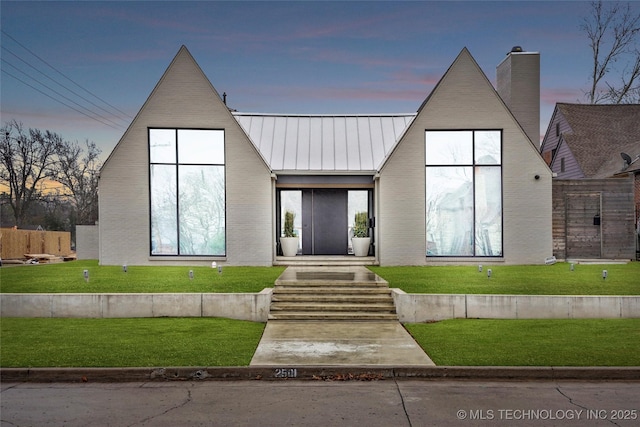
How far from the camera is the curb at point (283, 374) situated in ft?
25.2

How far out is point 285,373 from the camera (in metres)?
7.84

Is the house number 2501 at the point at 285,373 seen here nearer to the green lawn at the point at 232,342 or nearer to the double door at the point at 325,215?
the green lawn at the point at 232,342

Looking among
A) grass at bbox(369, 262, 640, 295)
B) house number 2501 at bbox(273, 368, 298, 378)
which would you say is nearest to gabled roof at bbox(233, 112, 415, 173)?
grass at bbox(369, 262, 640, 295)

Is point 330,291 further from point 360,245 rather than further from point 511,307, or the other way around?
point 360,245

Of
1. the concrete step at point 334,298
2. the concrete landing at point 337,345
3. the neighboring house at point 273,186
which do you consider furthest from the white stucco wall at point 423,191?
the concrete landing at point 337,345

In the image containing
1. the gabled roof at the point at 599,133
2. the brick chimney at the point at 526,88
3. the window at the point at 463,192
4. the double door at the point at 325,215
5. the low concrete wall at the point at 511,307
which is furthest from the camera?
the gabled roof at the point at 599,133

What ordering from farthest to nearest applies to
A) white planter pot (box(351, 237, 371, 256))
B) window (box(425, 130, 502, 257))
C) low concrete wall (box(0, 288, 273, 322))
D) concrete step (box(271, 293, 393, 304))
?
white planter pot (box(351, 237, 371, 256)), window (box(425, 130, 502, 257)), concrete step (box(271, 293, 393, 304)), low concrete wall (box(0, 288, 273, 322))

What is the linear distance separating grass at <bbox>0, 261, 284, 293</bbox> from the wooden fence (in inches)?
590

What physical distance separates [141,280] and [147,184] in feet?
17.6

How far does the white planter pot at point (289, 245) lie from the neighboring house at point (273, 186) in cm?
157

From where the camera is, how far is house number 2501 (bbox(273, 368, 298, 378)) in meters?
7.82

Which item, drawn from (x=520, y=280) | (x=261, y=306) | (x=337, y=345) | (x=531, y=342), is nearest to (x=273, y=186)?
(x=261, y=306)

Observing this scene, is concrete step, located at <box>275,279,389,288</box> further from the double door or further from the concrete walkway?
the double door

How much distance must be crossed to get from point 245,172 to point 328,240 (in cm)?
526
